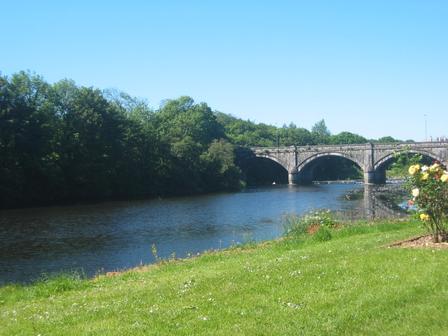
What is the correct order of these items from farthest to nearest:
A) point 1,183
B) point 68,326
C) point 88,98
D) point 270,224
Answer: point 88,98 < point 1,183 < point 270,224 < point 68,326

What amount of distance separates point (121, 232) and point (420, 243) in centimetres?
2779

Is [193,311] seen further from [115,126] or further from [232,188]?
[232,188]

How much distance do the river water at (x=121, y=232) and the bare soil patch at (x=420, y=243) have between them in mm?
13495

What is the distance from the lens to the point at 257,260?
15.1m

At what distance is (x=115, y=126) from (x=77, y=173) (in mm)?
12258

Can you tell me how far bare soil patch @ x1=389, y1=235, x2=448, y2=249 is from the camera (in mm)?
13530

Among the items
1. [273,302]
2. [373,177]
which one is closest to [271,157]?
[373,177]

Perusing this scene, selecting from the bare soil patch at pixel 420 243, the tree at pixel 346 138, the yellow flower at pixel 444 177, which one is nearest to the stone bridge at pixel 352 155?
the tree at pixel 346 138

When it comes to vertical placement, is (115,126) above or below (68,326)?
above

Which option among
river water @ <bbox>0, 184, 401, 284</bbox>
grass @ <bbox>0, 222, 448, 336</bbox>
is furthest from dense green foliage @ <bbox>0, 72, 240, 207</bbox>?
grass @ <bbox>0, 222, 448, 336</bbox>

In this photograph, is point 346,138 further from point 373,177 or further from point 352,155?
point 373,177

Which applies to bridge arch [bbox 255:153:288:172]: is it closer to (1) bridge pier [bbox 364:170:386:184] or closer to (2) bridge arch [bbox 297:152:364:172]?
(2) bridge arch [bbox 297:152:364:172]

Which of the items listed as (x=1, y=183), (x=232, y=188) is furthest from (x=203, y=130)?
(x=1, y=183)

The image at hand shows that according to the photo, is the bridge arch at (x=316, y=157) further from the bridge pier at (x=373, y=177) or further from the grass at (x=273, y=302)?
the grass at (x=273, y=302)
